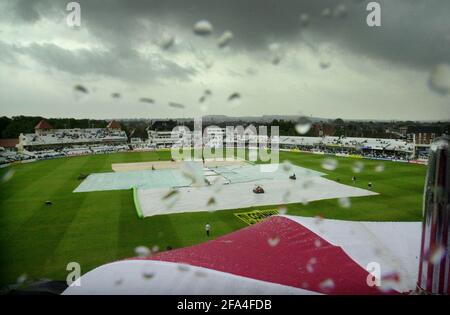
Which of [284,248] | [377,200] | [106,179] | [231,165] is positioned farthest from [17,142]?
[284,248]

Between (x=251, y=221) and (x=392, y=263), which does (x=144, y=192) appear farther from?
(x=392, y=263)

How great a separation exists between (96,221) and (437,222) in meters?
18.0

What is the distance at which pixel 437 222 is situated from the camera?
475 cm

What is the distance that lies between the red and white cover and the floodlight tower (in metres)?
0.82

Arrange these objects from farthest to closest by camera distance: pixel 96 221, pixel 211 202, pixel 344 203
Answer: pixel 344 203
pixel 211 202
pixel 96 221

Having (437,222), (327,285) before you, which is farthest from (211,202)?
(437,222)

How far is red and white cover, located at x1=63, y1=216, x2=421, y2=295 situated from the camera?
5.67 m

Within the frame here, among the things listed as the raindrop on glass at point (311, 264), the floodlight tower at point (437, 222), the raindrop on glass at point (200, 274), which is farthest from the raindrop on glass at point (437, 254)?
the raindrop on glass at point (200, 274)

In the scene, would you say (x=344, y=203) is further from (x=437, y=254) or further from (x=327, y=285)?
(x=437, y=254)

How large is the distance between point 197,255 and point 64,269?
838 centimetres

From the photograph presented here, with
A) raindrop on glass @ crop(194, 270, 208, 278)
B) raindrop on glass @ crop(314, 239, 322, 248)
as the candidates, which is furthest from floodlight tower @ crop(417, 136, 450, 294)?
raindrop on glass @ crop(194, 270, 208, 278)

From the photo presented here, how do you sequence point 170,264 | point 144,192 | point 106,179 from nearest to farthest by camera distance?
point 170,264
point 144,192
point 106,179

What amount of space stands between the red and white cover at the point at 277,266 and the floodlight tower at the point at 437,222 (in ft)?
2.71

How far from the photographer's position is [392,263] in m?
6.85
